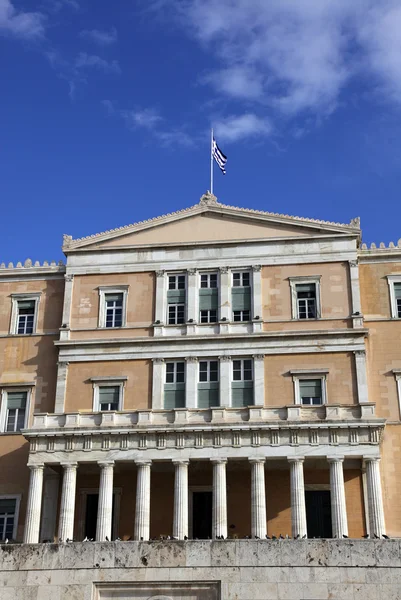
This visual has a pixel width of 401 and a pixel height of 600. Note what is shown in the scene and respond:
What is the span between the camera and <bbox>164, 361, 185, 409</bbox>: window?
143 ft

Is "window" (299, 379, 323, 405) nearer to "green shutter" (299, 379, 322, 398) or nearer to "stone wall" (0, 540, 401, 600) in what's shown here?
"green shutter" (299, 379, 322, 398)

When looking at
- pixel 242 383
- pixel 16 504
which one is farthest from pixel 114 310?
pixel 16 504

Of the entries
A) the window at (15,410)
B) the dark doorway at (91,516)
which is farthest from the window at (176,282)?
the dark doorway at (91,516)

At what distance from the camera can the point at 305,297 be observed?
149 feet

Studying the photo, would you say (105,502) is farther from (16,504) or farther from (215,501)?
(16,504)

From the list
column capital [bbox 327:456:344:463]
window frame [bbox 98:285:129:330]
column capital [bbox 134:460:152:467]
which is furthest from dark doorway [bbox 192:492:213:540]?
window frame [bbox 98:285:129:330]

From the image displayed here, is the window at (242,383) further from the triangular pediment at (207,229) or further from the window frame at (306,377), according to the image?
the triangular pediment at (207,229)

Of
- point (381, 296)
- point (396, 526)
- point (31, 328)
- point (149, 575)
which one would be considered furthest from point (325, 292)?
point (149, 575)

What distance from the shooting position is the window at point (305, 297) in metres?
44.8

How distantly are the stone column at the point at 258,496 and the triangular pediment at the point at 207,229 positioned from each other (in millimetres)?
12425

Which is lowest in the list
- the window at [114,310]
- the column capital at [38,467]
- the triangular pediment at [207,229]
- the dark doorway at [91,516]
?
the dark doorway at [91,516]

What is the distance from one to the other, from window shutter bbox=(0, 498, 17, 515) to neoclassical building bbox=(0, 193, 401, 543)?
0.06 m

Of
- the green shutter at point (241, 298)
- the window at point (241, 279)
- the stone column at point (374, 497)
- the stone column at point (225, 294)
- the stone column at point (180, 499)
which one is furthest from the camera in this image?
the window at point (241, 279)

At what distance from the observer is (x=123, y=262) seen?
155ft
